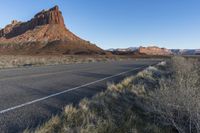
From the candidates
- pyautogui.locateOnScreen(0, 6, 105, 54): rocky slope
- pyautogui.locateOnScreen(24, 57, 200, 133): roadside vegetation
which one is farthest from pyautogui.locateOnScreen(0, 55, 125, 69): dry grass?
pyautogui.locateOnScreen(0, 6, 105, 54): rocky slope

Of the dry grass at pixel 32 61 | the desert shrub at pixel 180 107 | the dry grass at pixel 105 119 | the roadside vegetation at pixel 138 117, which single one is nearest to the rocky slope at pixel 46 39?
the dry grass at pixel 32 61

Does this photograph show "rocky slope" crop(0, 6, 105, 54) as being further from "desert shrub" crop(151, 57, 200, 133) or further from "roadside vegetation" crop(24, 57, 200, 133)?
"desert shrub" crop(151, 57, 200, 133)

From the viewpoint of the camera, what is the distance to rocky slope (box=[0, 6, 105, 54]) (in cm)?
10189

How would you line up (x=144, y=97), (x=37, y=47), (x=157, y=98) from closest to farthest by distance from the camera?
(x=157, y=98) → (x=144, y=97) → (x=37, y=47)

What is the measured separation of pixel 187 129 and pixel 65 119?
8.28 ft

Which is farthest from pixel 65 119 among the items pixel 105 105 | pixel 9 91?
pixel 9 91

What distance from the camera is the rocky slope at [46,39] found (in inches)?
4011

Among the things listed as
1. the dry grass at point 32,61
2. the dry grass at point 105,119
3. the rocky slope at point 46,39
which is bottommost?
the dry grass at point 32,61

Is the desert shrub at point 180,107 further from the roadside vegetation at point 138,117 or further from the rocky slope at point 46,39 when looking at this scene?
the rocky slope at point 46,39

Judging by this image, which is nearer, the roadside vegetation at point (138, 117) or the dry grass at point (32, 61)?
the roadside vegetation at point (138, 117)

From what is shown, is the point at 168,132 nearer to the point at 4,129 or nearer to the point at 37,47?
the point at 4,129

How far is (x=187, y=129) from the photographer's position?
16.0ft

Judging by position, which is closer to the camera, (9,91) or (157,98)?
(157,98)

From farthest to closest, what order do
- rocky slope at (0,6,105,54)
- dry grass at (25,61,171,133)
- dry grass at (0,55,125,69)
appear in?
rocky slope at (0,6,105,54) → dry grass at (0,55,125,69) → dry grass at (25,61,171,133)
